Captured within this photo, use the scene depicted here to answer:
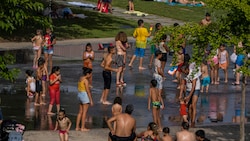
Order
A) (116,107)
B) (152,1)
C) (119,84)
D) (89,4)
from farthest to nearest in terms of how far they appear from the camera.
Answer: (152,1), (89,4), (119,84), (116,107)

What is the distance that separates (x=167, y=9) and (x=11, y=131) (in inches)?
1266

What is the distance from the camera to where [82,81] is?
20.9 metres

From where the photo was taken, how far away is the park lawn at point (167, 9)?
151ft

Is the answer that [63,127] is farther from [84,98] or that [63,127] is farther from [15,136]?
[15,136]

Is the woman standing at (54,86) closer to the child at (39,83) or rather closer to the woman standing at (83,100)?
the child at (39,83)

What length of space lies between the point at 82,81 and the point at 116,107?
2149 millimetres

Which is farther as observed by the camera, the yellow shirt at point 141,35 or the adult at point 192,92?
the yellow shirt at point 141,35

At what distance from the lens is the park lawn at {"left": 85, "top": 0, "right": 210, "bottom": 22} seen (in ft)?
151

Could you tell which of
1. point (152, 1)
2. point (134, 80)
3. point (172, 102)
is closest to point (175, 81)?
point (134, 80)

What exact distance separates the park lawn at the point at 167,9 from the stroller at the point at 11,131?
2886 centimetres

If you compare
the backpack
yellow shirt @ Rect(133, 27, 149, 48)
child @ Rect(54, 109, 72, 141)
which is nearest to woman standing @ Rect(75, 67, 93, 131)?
child @ Rect(54, 109, 72, 141)

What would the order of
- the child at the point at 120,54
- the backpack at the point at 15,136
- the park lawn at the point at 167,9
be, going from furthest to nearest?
1. the park lawn at the point at 167,9
2. the child at the point at 120,54
3. the backpack at the point at 15,136

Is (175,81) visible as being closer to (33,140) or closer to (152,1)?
(33,140)

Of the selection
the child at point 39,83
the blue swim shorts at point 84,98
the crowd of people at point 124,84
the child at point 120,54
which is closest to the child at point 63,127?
the crowd of people at point 124,84
